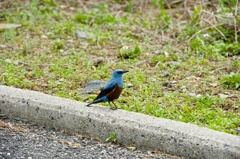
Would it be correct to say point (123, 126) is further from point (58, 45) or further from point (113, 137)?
point (58, 45)

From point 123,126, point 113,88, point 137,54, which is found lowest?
point 137,54

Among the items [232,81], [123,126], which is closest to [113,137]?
[123,126]

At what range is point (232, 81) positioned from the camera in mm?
4641

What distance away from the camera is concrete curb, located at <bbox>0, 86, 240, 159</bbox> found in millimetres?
3242

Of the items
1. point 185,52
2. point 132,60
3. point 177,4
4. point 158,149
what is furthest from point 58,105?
point 177,4

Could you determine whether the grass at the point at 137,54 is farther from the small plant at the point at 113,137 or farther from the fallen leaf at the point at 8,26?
the small plant at the point at 113,137

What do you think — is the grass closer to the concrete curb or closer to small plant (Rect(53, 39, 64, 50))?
small plant (Rect(53, 39, 64, 50))

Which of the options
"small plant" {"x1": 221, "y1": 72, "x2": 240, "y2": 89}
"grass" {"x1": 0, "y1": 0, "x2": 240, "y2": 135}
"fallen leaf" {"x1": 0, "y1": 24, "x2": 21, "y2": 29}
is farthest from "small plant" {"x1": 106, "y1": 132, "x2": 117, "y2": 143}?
"fallen leaf" {"x1": 0, "y1": 24, "x2": 21, "y2": 29}

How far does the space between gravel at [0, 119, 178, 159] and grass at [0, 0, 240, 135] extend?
0.63 meters

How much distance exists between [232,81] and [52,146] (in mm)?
2039

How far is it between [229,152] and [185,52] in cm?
276

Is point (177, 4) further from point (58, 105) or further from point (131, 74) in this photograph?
point (58, 105)

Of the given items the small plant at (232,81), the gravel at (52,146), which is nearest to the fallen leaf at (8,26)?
the gravel at (52,146)

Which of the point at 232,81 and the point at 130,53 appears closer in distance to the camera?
the point at 232,81
